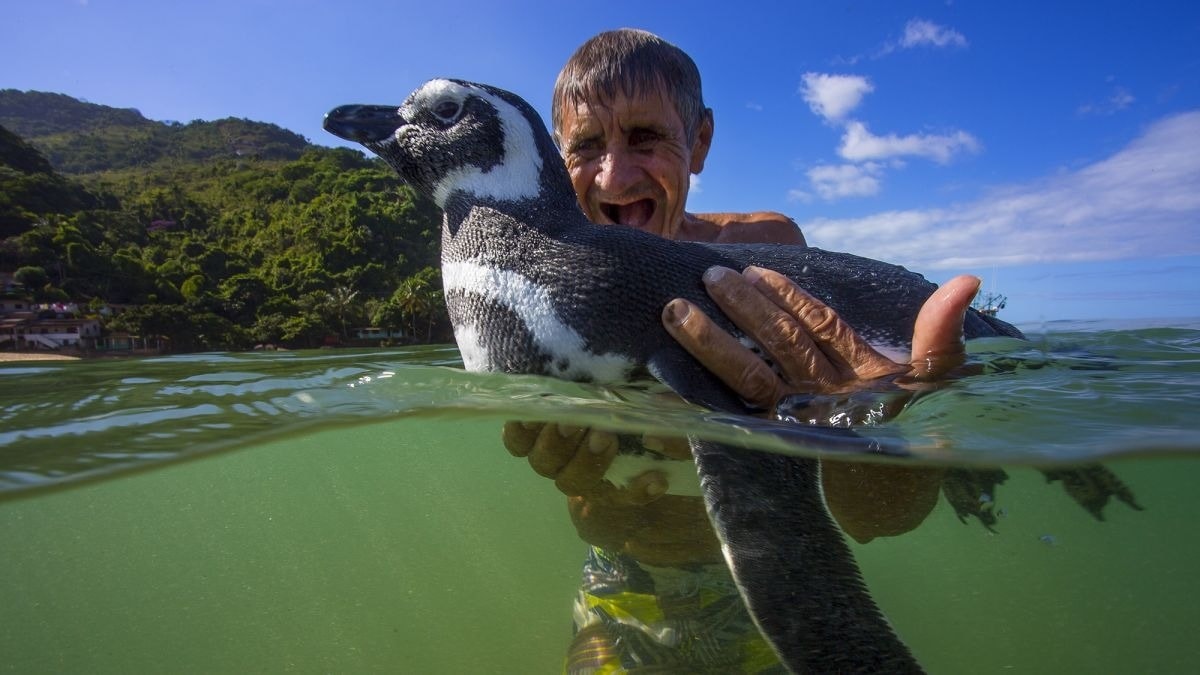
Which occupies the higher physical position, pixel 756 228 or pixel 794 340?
pixel 756 228

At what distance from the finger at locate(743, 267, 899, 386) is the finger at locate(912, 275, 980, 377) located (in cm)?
A: 11

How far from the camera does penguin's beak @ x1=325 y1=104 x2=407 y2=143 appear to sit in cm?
260

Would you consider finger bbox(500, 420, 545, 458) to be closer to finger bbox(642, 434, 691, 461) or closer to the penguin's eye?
finger bbox(642, 434, 691, 461)

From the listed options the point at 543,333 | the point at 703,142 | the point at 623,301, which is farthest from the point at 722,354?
the point at 703,142

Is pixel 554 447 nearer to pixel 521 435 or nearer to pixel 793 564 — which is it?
pixel 521 435

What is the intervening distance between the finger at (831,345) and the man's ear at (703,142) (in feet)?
5.38

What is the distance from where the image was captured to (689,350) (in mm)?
2057

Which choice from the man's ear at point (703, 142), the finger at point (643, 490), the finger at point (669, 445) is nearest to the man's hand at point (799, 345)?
the finger at point (669, 445)

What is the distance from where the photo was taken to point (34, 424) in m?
2.38

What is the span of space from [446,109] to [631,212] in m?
1.18

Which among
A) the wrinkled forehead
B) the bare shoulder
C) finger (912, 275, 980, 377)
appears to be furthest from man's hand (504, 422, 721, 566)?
the bare shoulder

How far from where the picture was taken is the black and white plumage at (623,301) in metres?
1.67

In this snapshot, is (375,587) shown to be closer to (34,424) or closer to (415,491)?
(415,491)

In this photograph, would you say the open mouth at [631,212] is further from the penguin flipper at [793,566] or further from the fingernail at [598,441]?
the penguin flipper at [793,566]
